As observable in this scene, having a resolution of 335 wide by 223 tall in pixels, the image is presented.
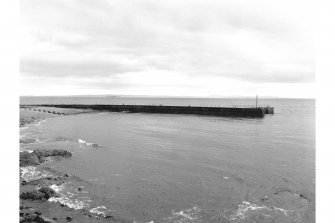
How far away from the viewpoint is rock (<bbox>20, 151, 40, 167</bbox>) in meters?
27.5

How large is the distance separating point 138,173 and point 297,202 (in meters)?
12.9

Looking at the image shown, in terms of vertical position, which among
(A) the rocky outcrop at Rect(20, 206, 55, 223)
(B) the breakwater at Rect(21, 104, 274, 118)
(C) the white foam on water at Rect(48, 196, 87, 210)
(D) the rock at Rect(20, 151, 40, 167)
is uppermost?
(B) the breakwater at Rect(21, 104, 274, 118)

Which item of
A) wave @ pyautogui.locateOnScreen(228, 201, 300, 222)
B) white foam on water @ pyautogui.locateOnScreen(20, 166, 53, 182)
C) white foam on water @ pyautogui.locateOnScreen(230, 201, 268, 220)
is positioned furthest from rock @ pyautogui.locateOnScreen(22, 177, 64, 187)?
wave @ pyautogui.locateOnScreen(228, 201, 300, 222)

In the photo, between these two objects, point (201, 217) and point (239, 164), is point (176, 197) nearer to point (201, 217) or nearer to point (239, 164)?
point (201, 217)

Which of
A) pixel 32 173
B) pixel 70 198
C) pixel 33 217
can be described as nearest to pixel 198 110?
pixel 32 173

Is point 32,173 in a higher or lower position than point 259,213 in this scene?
higher

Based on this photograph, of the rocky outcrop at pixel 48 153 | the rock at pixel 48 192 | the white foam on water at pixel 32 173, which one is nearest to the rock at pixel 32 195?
the rock at pixel 48 192

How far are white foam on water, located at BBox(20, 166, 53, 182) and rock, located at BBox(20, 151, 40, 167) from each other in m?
0.98

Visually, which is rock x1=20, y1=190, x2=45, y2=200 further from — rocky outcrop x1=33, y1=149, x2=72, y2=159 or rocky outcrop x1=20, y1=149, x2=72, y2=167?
rocky outcrop x1=33, y1=149, x2=72, y2=159

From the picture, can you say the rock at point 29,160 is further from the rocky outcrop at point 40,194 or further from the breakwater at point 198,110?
the breakwater at point 198,110

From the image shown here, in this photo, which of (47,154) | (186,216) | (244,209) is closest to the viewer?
(186,216)

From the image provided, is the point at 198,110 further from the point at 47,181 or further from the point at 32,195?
the point at 32,195

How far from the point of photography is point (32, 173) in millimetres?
24656

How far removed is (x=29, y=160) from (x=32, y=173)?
3.84 m
